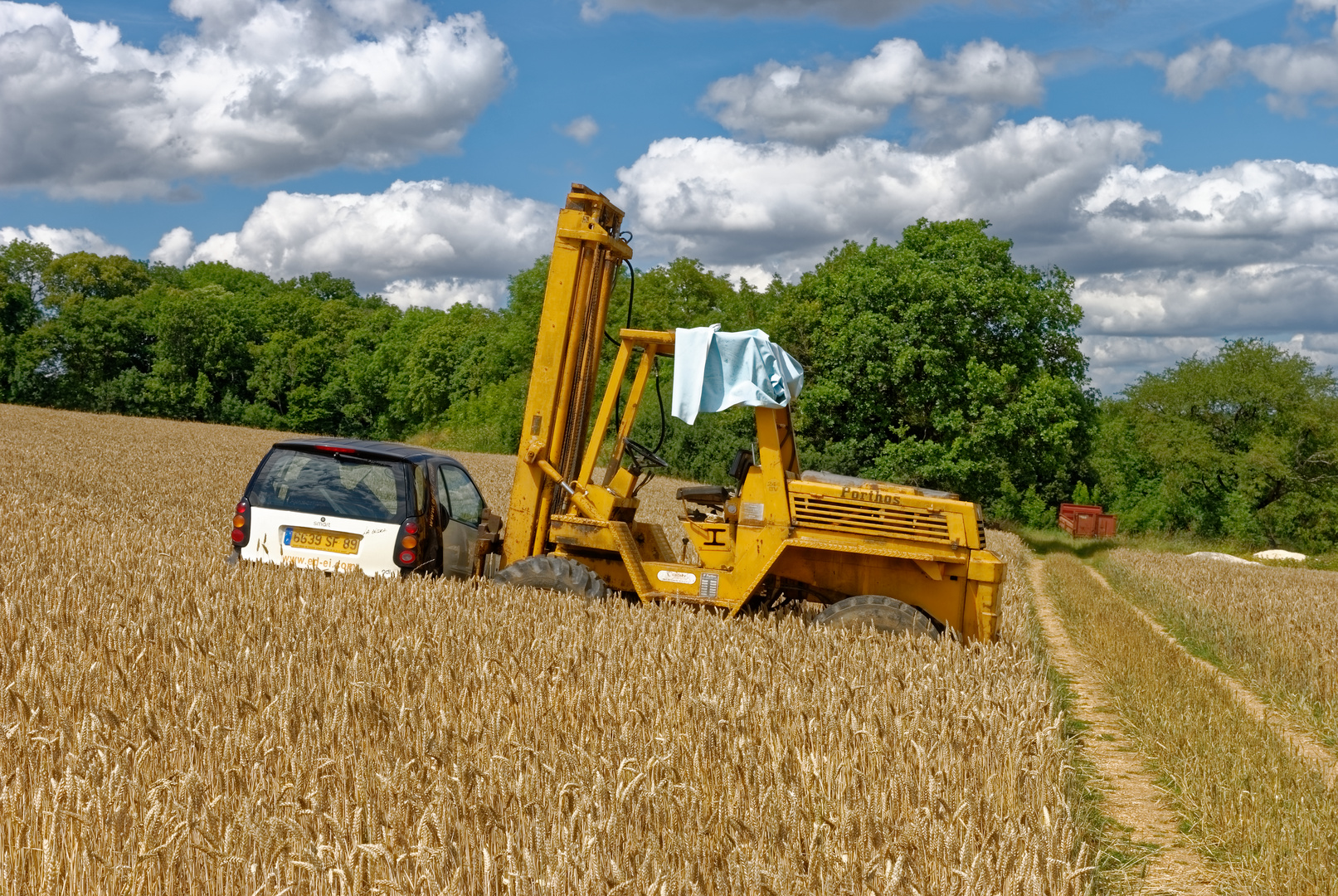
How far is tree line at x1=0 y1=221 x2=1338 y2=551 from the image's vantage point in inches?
1465

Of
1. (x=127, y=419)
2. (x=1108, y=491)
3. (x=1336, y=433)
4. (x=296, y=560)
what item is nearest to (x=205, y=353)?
(x=127, y=419)

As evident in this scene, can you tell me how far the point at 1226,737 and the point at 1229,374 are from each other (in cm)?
4845

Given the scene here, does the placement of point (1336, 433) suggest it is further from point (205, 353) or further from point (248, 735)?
point (205, 353)

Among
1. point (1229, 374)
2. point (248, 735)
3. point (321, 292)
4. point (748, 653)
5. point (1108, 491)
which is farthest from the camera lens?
point (321, 292)

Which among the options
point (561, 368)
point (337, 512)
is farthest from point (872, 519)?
point (337, 512)

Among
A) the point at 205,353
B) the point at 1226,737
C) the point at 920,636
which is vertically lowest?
the point at 1226,737

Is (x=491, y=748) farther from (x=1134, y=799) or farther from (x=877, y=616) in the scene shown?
(x=1134, y=799)

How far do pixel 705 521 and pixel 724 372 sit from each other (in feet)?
4.33

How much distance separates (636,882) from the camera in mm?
3482

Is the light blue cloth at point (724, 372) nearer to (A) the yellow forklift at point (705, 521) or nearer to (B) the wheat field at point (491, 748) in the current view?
(A) the yellow forklift at point (705, 521)

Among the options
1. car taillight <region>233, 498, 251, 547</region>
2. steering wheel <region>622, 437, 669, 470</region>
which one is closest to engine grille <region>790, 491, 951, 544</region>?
steering wheel <region>622, 437, 669, 470</region>

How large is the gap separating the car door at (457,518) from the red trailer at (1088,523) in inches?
1428

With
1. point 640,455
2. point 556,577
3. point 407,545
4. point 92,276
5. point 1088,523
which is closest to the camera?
point 556,577

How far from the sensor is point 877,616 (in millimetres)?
8352
